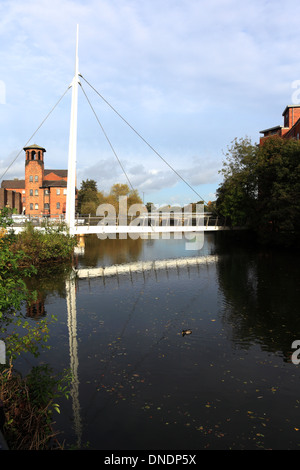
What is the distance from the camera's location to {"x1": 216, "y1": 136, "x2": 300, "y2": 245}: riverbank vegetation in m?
36.4

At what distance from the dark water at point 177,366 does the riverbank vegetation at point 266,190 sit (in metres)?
20.1

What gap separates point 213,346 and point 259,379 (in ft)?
7.25

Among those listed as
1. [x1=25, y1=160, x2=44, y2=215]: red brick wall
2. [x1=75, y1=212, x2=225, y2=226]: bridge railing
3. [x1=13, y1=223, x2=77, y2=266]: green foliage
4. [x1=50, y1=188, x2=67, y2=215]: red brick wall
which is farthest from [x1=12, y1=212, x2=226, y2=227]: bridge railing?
[x1=25, y1=160, x2=44, y2=215]: red brick wall

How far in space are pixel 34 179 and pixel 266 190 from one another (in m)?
55.9

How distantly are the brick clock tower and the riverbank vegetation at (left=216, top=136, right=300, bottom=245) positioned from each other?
44.0 m

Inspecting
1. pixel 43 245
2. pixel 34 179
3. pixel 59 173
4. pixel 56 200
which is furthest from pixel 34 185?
pixel 43 245

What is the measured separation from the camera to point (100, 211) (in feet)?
228

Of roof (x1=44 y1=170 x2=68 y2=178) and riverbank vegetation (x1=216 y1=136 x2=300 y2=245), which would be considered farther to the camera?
roof (x1=44 y1=170 x2=68 y2=178)

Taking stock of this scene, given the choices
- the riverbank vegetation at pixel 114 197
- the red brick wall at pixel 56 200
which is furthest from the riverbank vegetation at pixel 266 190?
the red brick wall at pixel 56 200

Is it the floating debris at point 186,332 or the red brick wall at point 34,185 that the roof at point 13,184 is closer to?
the red brick wall at point 34,185

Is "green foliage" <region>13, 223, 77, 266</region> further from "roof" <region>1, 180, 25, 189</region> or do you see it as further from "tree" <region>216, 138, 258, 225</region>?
"roof" <region>1, 180, 25, 189</region>

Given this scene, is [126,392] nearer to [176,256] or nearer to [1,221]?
[1,221]
